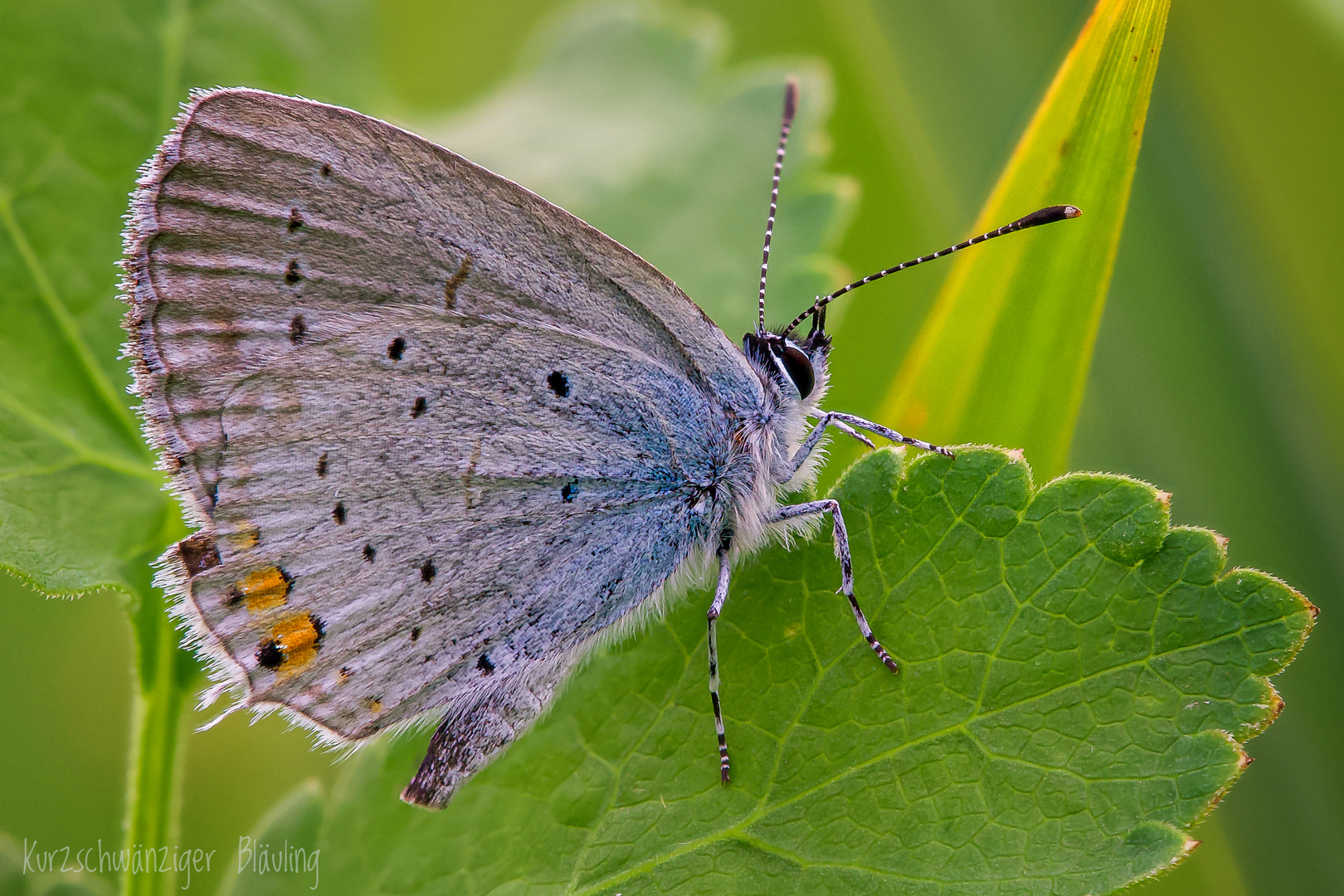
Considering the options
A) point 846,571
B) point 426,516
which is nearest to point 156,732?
point 426,516

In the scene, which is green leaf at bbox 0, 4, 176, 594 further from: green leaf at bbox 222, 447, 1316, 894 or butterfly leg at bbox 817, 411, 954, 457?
butterfly leg at bbox 817, 411, 954, 457

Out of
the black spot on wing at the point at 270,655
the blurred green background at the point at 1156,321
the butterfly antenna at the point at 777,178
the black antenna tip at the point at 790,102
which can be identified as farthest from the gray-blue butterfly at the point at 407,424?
the black antenna tip at the point at 790,102

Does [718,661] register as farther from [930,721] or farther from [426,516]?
[426,516]

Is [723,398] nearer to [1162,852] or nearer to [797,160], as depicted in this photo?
[797,160]

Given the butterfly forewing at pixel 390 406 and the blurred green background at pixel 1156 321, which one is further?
the blurred green background at pixel 1156 321

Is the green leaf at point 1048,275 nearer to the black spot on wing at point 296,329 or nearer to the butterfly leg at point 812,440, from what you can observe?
the butterfly leg at point 812,440

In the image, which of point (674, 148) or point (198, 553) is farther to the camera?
point (674, 148)
